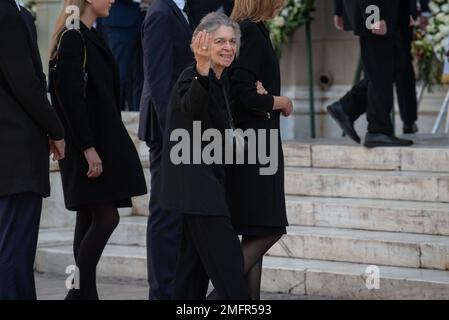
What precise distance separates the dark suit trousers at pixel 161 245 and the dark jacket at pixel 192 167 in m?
1.15

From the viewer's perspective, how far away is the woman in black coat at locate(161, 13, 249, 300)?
6.10 meters

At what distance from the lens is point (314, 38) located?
42.1 ft

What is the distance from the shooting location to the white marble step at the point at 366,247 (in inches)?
318

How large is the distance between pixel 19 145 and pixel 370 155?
144 inches

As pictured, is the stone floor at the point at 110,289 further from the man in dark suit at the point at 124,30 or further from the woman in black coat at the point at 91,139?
the man in dark suit at the point at 124,30

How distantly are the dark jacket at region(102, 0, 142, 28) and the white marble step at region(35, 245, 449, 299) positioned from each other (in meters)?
3.24

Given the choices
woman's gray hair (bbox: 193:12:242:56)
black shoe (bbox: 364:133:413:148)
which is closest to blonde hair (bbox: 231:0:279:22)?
woman's gray hair (bbox: 193:12:242:56)

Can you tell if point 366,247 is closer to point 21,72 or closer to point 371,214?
point 371,214

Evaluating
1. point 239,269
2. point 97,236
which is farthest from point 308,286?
point 239,269

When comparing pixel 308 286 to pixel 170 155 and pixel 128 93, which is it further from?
pixel 128 93

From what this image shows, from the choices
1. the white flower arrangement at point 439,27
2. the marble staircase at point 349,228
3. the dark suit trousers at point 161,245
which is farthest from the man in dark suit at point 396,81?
the dark suit trousers at point 161,245

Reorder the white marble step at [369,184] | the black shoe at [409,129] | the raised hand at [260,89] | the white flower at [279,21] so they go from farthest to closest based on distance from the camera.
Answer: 1. the white flower at [279,21]
2. the black shoe at [409,129]
3. the white marble step at [369,184]
4. the raised hand at [260,89]
